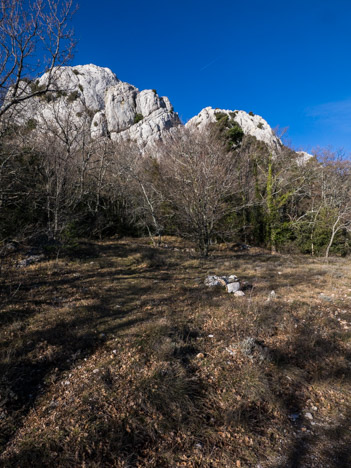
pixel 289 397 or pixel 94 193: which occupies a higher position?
pixel 94 193

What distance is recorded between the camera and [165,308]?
5312mm

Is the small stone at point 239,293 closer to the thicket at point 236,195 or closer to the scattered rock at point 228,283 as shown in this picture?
the scattered rock at point 228,283

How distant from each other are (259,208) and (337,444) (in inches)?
791

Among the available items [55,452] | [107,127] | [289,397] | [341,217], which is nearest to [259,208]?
[341,217]

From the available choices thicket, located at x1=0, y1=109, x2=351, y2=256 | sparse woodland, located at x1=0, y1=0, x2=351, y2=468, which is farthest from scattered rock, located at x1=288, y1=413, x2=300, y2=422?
thicket, located at x1=0, y1=109, x2=351, y2=256

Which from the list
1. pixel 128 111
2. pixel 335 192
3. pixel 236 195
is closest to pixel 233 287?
pixel 236 195

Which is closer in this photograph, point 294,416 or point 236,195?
point 294,416

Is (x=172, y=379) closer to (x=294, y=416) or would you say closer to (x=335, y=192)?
(x=294, y=416)

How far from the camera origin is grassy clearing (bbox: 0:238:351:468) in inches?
89.0

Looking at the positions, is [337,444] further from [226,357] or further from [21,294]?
[21,294]

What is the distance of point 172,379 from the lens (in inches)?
120

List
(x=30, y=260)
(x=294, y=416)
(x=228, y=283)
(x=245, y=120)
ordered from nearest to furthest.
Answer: (x=294, y=416) → (x=228, y=283) → (x=30, y=260) → (x=245, y=120)

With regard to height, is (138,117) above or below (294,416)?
above

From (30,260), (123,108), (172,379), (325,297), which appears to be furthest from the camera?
(123,108)
